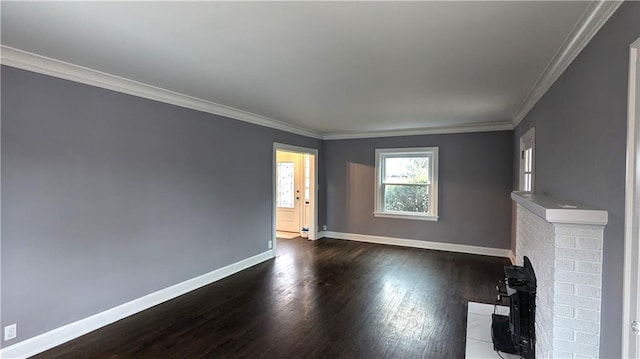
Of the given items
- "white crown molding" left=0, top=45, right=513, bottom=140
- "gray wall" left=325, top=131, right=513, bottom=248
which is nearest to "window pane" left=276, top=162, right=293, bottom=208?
"gray wall" left=325, top=131, right=513, bottom=248

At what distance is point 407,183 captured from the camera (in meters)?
6.47

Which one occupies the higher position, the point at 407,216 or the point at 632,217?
the point at 632,217

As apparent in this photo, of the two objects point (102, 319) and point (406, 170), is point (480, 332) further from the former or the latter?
point (406, 170)

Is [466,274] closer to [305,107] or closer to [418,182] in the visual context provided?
[418,182]

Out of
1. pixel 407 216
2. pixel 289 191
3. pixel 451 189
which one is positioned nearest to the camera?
pixel 451 189

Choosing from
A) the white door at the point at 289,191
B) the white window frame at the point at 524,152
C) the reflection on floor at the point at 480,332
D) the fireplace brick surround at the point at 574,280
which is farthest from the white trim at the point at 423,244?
the fireplace brick surround at the point at 574,280

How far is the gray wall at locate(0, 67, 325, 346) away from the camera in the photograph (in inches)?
98.7

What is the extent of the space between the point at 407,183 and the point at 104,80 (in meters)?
5.23

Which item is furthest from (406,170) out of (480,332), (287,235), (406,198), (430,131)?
(480,332)

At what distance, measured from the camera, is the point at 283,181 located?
7602 millimetres

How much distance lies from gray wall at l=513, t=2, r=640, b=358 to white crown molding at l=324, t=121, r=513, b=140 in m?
3.30

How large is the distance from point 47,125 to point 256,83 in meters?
1.78

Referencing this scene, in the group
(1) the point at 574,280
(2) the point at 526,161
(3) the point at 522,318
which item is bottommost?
(3) the point at 522,318

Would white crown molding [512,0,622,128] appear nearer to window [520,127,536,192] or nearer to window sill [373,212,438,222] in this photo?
→ window [520,127,536,192]
